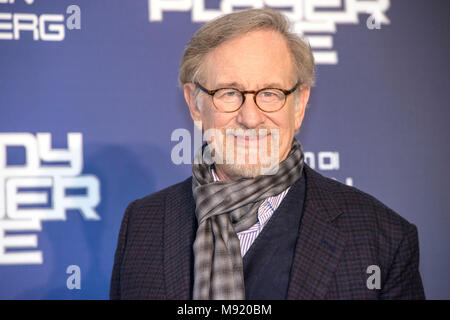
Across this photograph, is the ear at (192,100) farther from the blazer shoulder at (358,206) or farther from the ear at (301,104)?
the blazer shoulder at (358,206)

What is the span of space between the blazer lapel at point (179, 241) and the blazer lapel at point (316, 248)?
0.33 m

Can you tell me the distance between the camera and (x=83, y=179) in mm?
2426

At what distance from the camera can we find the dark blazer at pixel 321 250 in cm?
145

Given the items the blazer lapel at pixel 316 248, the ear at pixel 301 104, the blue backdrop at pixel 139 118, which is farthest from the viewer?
the blue backdrop at pixel 139 118

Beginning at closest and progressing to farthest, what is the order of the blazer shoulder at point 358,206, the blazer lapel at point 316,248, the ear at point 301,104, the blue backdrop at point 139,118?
1. the blazer lapel at point 316,248
2. the blazer shoulder at point 358,206
3. the ear at point 301,104
4. the blue backdrop at point 139,118

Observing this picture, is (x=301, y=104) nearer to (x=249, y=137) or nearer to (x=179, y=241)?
(x=249, y=137)

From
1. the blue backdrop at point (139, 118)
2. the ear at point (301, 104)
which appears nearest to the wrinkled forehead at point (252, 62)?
the ear at point (301, 104)

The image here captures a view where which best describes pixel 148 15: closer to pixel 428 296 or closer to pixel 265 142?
pixel 265 142

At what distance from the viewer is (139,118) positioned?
2.47 m

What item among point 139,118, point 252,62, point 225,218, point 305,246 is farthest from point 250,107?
point 139,118

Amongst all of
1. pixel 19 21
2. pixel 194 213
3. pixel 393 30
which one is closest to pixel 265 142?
pixel 194 213

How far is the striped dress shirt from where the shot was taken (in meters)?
1.59

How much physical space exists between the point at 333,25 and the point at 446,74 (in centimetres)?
64

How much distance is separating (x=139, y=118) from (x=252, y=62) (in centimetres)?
101
